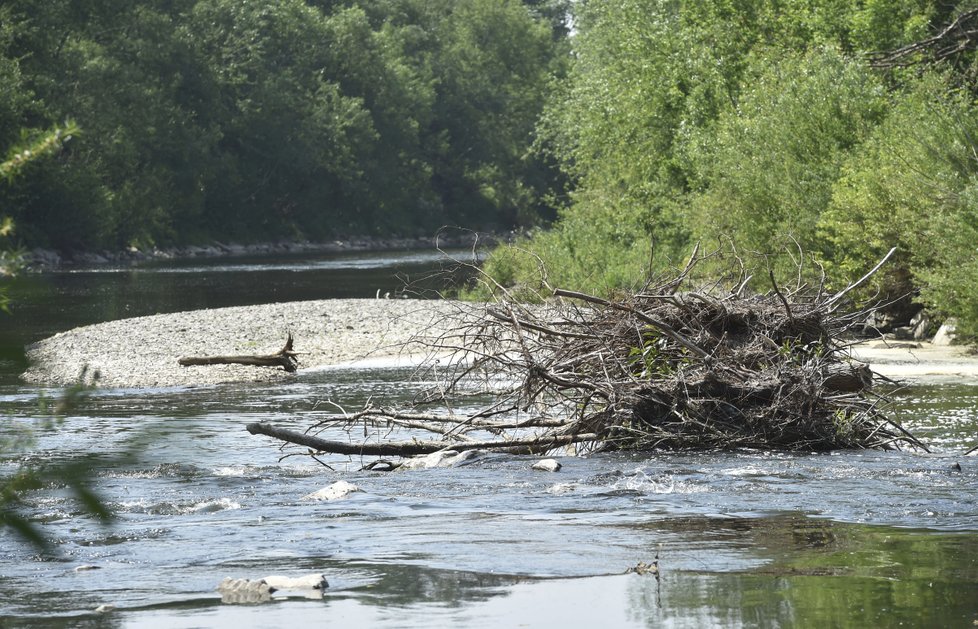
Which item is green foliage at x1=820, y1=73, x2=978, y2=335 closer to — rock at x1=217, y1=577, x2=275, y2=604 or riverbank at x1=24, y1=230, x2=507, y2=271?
rock at x1=217, y1=577, x2=275, y2=604

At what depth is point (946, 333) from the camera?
24703 millimetres

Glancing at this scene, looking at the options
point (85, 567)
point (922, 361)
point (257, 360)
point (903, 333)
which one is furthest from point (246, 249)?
point (85, 567)

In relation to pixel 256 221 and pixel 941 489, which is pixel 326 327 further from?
pixel 256 221

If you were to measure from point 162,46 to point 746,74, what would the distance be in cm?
4361

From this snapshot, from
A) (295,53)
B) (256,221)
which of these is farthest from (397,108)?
(256,221)

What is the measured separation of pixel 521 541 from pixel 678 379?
3550mm

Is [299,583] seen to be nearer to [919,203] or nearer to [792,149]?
[919,203]

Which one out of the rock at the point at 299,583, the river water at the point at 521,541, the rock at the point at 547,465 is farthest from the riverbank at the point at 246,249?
the rock at the point at 299,583

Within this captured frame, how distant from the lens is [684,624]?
6.63 meters

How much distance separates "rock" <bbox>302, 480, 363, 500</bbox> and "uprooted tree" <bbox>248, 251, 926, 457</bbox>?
109cm

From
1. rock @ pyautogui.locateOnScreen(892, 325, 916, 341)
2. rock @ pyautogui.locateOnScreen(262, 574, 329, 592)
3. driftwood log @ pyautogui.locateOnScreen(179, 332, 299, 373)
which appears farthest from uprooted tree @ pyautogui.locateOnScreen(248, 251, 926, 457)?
rock @ pyautogui.locateOnScreen(892, 325, 916, 341)

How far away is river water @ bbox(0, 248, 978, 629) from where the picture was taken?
22.6 ft

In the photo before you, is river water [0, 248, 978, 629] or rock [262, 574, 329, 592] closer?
river water [0, 248, 978, 629]

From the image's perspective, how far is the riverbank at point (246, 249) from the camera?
6050 cm
